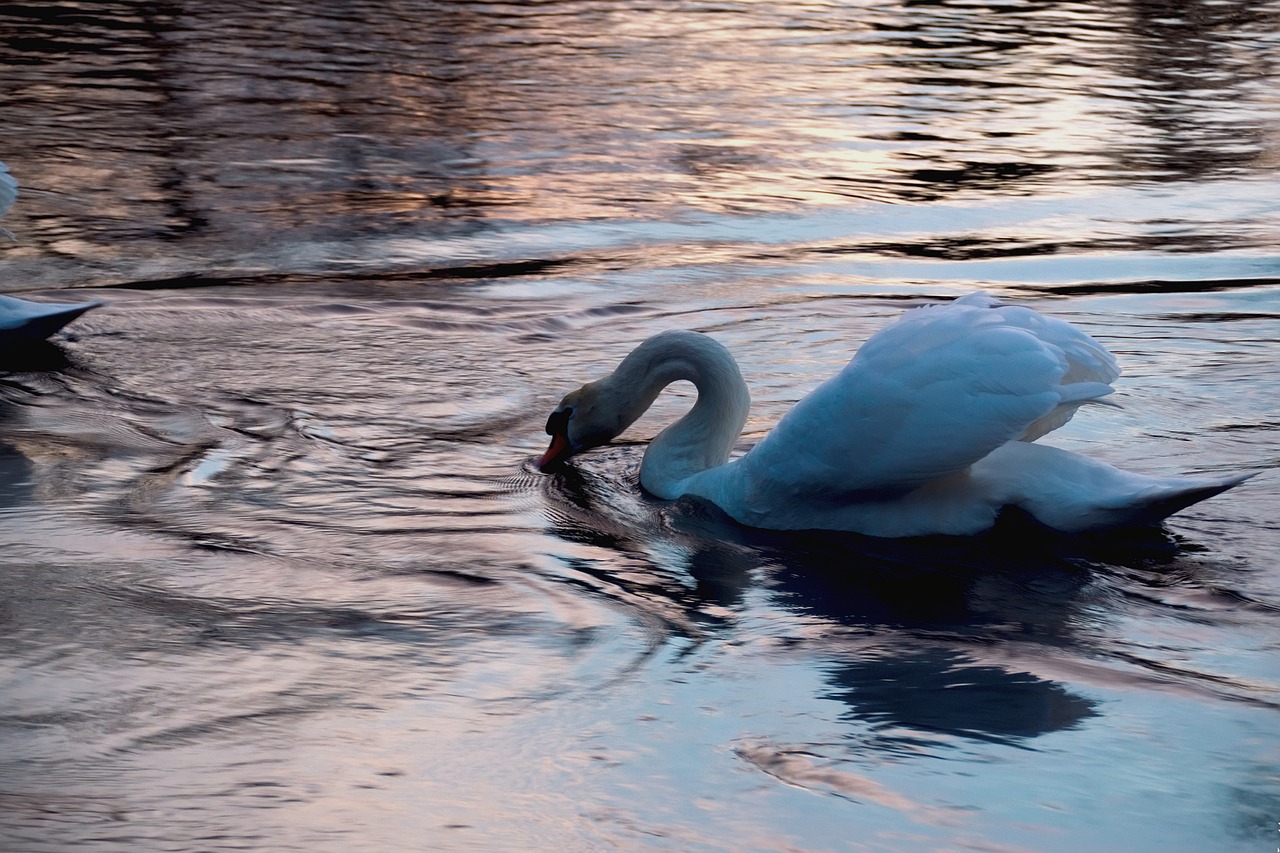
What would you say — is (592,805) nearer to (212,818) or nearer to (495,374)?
(212,818)

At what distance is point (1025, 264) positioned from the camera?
9.30 metres

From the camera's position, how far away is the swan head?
6398mm

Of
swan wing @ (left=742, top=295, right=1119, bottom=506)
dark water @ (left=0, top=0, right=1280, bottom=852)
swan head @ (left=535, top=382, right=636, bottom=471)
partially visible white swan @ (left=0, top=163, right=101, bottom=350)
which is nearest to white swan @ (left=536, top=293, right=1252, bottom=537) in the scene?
swan wing @ (left=742, top=295, right=1119, bottom=506)

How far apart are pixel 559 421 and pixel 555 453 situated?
12 centimetres

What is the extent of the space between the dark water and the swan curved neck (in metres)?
0.16

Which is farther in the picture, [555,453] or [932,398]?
[555,453]

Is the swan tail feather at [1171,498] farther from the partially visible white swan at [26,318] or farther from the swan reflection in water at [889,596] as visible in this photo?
the partially visible white swan at [26,318]

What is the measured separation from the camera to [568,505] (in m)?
6.08

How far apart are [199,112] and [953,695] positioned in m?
10.1

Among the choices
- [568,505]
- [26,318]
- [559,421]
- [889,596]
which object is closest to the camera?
[889,596]

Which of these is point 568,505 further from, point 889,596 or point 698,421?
point 889,596

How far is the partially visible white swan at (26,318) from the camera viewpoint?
725 centimetres

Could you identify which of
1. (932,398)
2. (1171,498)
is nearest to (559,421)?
(932,398)

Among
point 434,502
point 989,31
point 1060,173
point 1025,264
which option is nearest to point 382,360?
point 434,502
